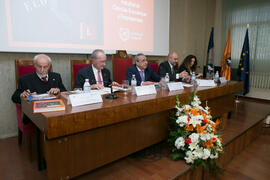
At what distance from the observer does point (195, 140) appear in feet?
4.79

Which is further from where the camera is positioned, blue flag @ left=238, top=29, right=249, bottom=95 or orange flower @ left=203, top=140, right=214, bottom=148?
blue flag @ left=238, top=29, right=249, bottom=95

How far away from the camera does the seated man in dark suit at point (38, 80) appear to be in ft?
5.65

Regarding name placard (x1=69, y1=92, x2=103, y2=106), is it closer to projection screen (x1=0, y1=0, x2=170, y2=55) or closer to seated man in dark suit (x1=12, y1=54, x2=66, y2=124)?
seated man in dark suit (x1=12, y1=54, x2=66, y2=124)

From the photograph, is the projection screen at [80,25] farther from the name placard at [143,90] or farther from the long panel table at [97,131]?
the name placard at [143,90]

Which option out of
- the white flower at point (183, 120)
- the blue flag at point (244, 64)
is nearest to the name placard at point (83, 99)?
the white flower at point (183, 120)

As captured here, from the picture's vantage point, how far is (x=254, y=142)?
8.48 ft

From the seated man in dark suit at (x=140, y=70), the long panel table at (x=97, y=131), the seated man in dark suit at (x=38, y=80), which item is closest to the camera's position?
the long panel table at (x=97, y=131)

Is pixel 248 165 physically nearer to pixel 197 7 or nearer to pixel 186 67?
pixel 186 67

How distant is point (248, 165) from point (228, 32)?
12.9 feet

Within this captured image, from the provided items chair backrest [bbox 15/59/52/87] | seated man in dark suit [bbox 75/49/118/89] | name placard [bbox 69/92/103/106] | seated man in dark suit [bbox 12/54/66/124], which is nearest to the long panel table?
name placard [bbox 69/92/103/106]

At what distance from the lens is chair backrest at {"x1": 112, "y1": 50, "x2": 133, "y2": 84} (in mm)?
2801

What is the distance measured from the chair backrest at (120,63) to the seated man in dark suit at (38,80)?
3.23 ft

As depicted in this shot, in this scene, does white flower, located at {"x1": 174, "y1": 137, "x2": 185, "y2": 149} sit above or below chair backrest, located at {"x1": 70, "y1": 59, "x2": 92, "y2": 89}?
below

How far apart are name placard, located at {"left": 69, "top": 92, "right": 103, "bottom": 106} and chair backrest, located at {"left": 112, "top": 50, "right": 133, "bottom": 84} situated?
4.87 ft
